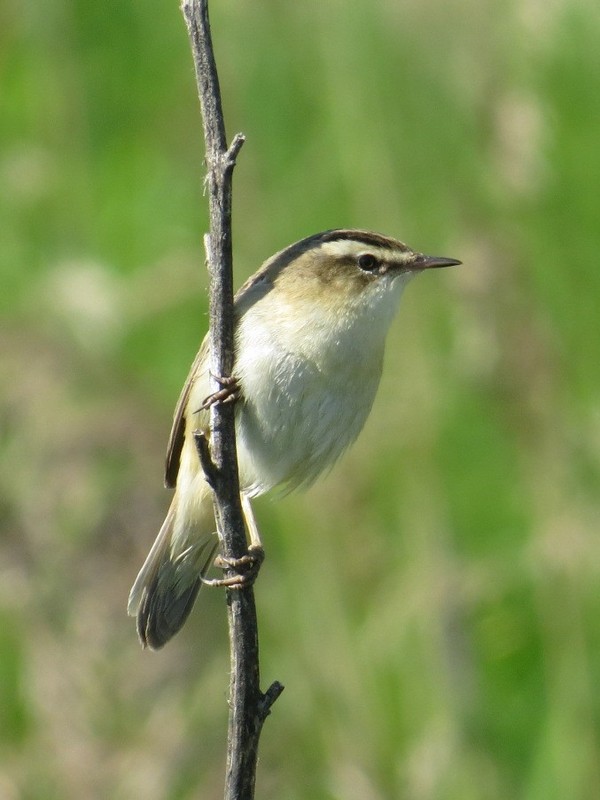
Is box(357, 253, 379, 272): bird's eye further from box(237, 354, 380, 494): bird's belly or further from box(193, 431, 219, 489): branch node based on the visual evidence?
box(193, 431, 219, 489): branch node

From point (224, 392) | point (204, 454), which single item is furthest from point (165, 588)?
point (204, 454)

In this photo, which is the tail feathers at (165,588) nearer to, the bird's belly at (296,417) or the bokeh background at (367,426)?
the bokeh background at (367,426)

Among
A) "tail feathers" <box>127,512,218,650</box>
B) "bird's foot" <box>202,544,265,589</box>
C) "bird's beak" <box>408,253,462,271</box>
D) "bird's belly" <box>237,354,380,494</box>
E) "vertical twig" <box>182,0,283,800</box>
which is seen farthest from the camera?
"tail feathers" <box>127,512,218,650</box>

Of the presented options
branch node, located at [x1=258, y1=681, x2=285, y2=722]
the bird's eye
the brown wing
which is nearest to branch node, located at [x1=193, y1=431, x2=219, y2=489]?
branch node, located at [x1=258, y1=681, x2=285, y2=722]

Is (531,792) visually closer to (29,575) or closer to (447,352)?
(447,352)

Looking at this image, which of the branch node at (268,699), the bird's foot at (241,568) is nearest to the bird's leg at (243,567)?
the bird's foot at (241,568)

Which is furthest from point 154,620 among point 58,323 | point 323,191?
point 323,191
